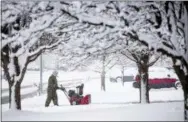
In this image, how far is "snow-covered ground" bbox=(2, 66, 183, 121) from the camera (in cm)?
381

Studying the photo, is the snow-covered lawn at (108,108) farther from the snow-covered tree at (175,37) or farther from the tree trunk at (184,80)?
the snow-covered tree at (175,37)

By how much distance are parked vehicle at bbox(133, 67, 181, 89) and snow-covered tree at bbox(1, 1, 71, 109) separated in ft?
5.15

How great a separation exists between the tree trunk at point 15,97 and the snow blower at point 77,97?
2.13 ft

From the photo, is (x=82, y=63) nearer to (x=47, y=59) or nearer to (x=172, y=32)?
(x=47, y=59)

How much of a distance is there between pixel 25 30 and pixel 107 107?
1717mm

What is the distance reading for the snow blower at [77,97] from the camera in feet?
14.0

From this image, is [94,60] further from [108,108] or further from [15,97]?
[15,97]

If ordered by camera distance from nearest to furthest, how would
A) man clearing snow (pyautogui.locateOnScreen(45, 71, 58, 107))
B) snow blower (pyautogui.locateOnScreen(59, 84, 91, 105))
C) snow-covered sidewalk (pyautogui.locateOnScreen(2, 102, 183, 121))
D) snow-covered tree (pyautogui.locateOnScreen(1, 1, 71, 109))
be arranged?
1. snow-covered sidewalk (pyautogui.locateOnScreen(2, 102, 183, 121))
2. snow-covered tree (pyautogui.locateOnScreen(1, 1, 71, 109))
3. man clearing snow (pyautogui.locateOnScreen(45, 71, 58, 107))
4. snow blower (pyautogui.locateOnScreen(59, 84, 91, 105))

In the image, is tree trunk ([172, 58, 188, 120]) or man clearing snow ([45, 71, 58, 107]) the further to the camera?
man clearing snow ([45, 71, 58, 107])

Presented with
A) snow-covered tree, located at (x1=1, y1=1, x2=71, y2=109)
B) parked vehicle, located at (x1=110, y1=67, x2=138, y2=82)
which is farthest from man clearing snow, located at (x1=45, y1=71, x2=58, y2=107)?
parked vehicle, located at (x1=110, y1=67, x2=138, y2=82)

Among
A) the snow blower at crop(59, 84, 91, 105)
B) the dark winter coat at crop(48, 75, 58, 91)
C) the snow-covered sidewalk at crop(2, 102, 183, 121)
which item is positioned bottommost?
the snow-covered sidewalk at crop(2, 102, 183, 121)

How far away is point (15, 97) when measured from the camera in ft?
13.3

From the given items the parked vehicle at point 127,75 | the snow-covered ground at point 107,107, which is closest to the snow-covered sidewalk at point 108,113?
the snow-covered ground at point 107,107

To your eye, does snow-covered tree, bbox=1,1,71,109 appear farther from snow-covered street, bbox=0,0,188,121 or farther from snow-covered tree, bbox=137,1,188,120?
snow-covered tree, bbox=137,1,188,120
